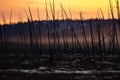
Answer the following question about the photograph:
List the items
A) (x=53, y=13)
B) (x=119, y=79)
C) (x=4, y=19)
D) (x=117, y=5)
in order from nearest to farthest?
(x=119, y=79)
(x=117, y=5)
(x=53, y=13)
(x=4, y=19)

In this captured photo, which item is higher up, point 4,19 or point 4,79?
point 4,19

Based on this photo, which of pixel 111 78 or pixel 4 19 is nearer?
pixel 111 78

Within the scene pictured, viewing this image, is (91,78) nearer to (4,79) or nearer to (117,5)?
(4,79)

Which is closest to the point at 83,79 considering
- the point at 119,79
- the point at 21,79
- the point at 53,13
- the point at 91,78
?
the point at 91,78

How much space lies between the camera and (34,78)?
102ft

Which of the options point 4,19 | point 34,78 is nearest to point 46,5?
point 4,19

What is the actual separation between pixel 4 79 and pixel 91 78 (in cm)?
774

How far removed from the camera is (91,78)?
3111 cm

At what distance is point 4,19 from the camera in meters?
102

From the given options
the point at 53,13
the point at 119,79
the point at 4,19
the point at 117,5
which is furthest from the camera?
the point at 4,19

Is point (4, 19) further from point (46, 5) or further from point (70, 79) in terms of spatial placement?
point (70, 79)

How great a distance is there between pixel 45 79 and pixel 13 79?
283 cm

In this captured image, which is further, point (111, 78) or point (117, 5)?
point (117, 5)

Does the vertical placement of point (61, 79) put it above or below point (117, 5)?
below
